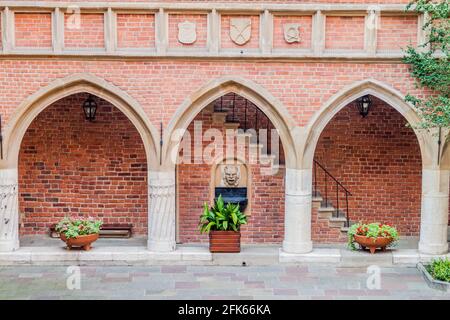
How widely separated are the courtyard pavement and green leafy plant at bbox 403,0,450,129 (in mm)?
2861

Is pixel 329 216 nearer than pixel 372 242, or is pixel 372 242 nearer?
pixel 372 242

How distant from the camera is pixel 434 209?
11.8m

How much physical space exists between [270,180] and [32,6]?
5765 mm

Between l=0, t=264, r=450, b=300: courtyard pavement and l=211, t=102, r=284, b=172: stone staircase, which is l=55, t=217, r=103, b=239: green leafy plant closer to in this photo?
l=0, t=264, r=450, b=300: courtyard pavement

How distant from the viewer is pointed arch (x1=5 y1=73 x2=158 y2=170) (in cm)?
1144

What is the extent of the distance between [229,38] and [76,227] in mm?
4499

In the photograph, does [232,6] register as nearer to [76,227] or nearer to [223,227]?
[223,227]

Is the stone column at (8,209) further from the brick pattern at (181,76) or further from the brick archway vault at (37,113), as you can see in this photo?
the brick pattern at (181,76)

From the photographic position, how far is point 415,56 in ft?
37.0

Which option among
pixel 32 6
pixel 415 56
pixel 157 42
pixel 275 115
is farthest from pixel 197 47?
pixel 415 56

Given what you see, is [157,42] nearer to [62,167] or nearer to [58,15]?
[58,15]

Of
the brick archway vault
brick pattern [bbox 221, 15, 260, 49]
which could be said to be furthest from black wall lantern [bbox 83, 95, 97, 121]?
brick pattern [bbox 221, 15, 260, 49]

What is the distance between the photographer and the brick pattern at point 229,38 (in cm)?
1144

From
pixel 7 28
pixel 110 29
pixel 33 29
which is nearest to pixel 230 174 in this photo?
pixel 110 29
